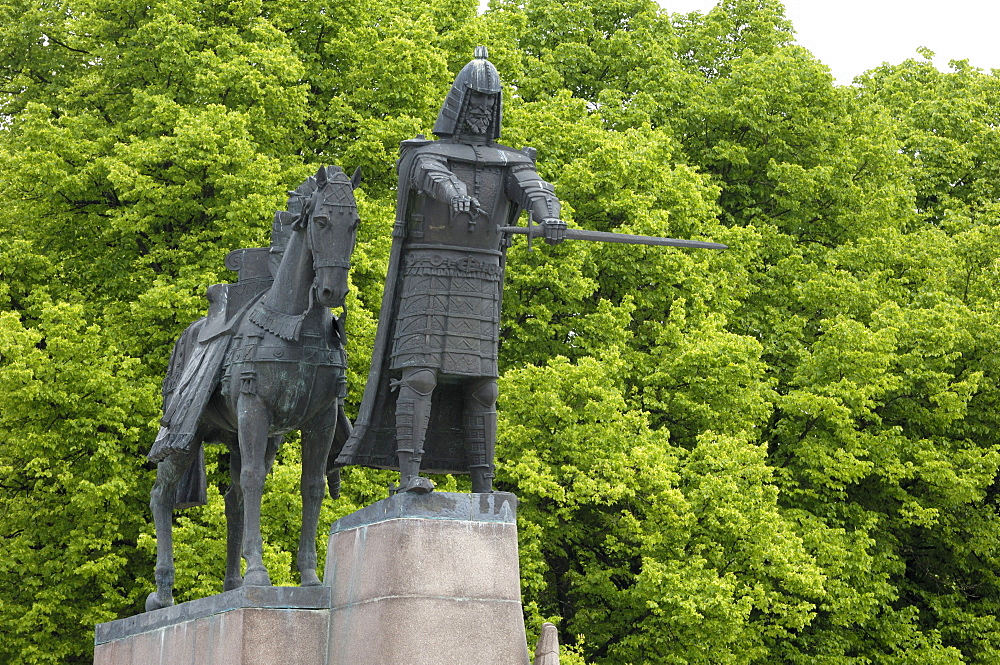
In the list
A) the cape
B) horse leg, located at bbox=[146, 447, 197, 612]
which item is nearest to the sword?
the cape

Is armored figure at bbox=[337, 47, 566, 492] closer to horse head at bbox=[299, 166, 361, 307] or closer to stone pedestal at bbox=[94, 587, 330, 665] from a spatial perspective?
horse head at bbox=[299, 166, 361, 307]

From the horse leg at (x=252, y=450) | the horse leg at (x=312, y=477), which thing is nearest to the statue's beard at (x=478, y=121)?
the horse leg at (x=312, y=477)

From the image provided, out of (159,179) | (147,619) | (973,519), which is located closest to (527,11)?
(159,179)

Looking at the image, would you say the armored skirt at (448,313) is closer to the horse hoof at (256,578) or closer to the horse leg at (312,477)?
the horse leg at (312,477)

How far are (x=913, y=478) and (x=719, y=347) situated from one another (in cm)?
382

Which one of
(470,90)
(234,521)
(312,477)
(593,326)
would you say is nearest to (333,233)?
(470,90)

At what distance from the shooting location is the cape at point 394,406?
10867mm

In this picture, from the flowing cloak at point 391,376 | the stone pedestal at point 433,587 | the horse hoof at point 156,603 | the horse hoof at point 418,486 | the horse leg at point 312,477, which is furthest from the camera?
the horse hoof at point 156,603

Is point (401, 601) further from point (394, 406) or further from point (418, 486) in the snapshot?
point (394, 406)

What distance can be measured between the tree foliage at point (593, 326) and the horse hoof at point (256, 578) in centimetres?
712

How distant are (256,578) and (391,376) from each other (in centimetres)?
167

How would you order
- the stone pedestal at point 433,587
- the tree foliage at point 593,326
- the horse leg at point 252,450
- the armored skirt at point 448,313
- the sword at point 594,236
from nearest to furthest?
the stone pedestal at point 433,587, the sword at point 594,236, the armored skirt at point 448,313, the horse leg at point 252,450, the tree foliage at point 593,326

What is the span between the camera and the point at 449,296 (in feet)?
35.0

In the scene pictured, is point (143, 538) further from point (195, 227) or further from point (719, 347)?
point (719, 347)
